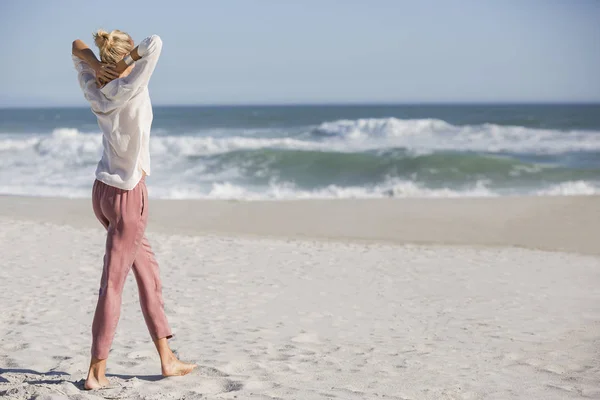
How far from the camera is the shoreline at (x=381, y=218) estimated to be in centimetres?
971

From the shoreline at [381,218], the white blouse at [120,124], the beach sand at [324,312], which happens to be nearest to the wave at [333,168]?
the shoreline at [381,218]

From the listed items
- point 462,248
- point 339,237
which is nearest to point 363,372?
point 462,248

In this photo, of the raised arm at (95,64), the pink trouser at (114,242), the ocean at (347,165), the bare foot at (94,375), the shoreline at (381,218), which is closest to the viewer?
the raised arm at (95,64)

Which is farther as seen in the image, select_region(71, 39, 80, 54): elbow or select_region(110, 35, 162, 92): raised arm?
select_region(71, 39, 80, 54): elbow

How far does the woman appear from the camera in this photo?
2.94m

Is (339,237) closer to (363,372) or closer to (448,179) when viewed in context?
(363,372)

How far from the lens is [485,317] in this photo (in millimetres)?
5141

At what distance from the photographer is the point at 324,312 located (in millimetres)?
5250

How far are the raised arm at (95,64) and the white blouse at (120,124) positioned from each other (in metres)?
0.04

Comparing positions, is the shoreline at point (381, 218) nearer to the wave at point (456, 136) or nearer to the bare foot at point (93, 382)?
the bare foot at point (93, 382)

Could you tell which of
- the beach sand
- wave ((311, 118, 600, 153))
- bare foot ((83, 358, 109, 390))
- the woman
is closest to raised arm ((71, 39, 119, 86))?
the woman

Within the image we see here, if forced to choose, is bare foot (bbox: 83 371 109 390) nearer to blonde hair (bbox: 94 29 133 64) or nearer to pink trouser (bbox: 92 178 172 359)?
pink trouser (bbox: 92 178 172 359)

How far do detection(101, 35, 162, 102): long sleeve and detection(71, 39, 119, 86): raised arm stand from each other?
66 mm

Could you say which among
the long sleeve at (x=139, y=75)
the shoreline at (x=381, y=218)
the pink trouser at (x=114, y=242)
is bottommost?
the shoreline at (x=381, y=218)
